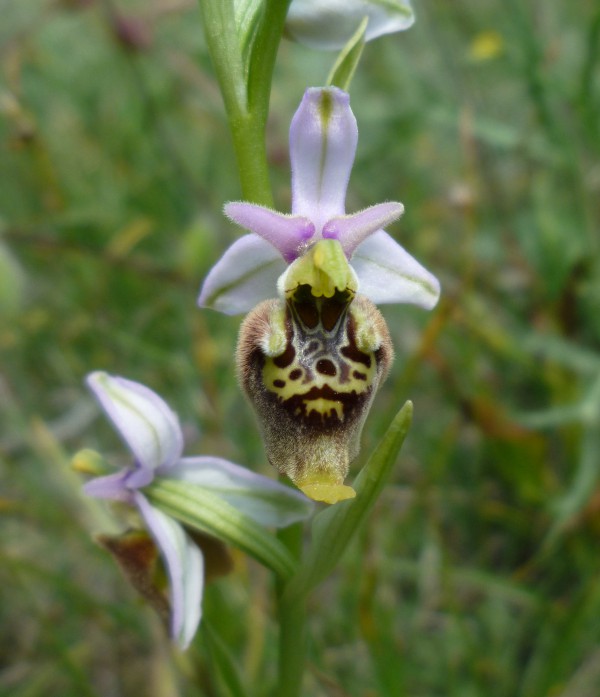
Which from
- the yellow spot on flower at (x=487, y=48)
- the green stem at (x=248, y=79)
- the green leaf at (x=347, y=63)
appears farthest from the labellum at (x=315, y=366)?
the yellow spot on flower at (x=487, y=48)

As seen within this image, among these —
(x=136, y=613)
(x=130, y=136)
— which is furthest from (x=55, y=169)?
(x=136, y=613)

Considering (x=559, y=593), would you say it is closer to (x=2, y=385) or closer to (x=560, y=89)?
(x=560, y=89)

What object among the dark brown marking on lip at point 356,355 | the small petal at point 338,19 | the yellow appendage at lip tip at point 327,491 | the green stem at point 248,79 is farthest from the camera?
the small petal at point 338,19

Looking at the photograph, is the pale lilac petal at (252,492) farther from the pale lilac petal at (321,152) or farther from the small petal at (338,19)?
the small petal at (338,19)

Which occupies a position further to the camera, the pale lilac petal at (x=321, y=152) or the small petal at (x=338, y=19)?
the small petal at (x=338, y=19)

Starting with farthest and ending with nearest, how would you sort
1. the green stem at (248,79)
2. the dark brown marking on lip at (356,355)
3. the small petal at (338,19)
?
the small petal at (338,19)
the green stem at (248,79)
the dark brown marking on lip at (356,355)
